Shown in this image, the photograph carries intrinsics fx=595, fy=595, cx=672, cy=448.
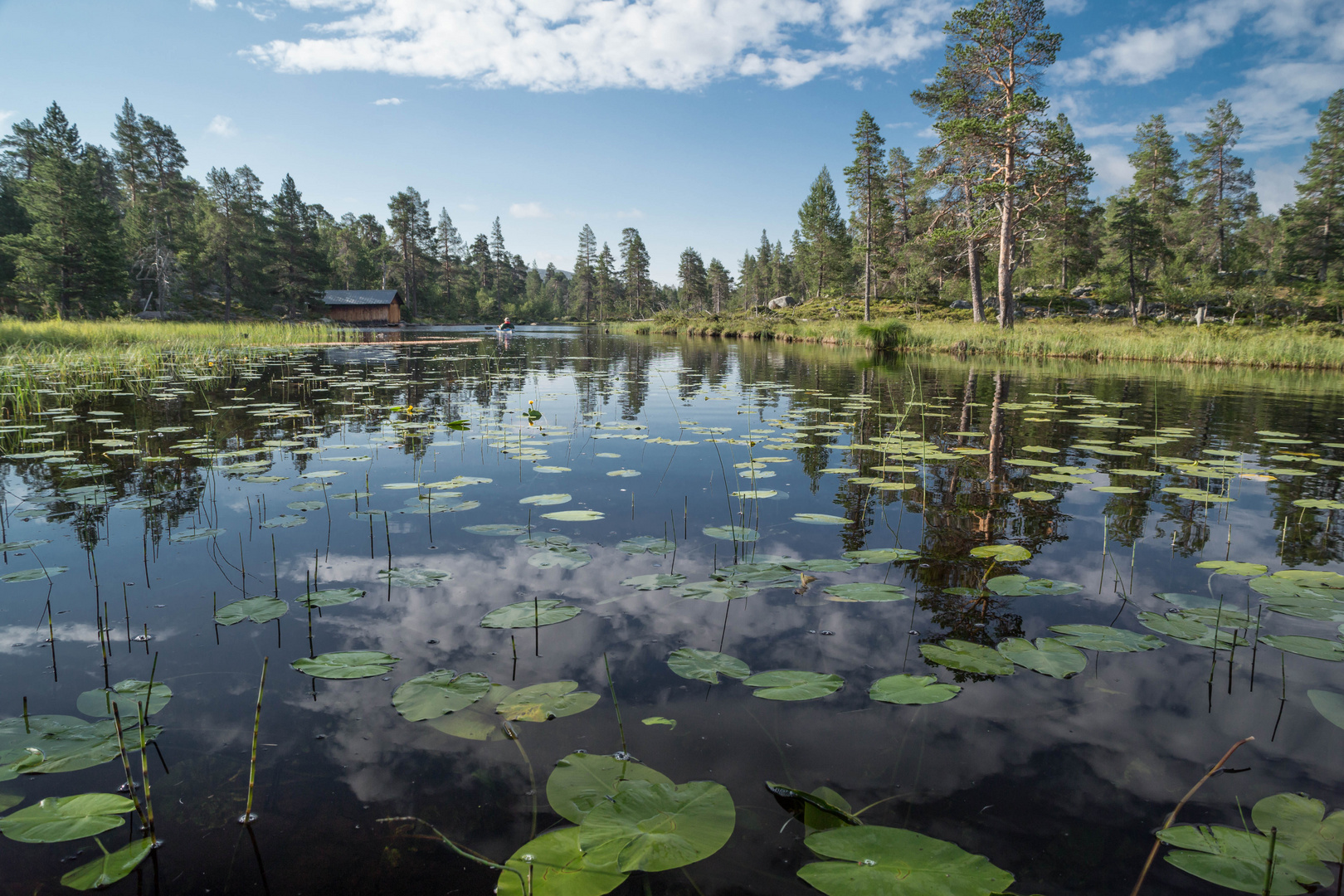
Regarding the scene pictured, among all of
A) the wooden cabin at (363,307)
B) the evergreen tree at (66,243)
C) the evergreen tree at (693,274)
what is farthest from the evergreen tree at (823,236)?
the evergreen tree at (66,243)

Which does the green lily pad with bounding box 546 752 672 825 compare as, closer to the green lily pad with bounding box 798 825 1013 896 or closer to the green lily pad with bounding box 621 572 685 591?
the green lily pad with bounding box 798 825 1013 896

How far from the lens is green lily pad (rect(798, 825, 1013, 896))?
1277mm

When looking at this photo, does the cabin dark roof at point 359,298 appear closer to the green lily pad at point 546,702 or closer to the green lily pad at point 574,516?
Result: the green lily pad at point 574,516

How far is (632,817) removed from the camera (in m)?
1.48

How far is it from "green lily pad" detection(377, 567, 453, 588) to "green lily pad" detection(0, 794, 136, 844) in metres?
1.49

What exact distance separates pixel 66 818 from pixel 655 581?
2169mm

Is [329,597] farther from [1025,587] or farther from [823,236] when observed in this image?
[823,236]

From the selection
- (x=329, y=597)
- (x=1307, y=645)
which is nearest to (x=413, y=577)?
(x=329, y=597)

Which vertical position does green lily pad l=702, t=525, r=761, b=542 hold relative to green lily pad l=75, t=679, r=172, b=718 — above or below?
above

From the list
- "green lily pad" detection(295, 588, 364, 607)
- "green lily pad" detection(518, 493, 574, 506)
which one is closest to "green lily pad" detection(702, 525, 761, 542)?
"green lily pad" detection(518, 493, 574, 506)

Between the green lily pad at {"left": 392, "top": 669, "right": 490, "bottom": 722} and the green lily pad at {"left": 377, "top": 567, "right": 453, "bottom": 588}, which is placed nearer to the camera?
the green lily pad at {"left": 392, "top": 669, "right": 490, "bottom": 722}

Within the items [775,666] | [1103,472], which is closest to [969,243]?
[1103,472]

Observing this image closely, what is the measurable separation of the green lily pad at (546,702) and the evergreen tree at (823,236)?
2275 inches

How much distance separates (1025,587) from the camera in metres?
3.01
